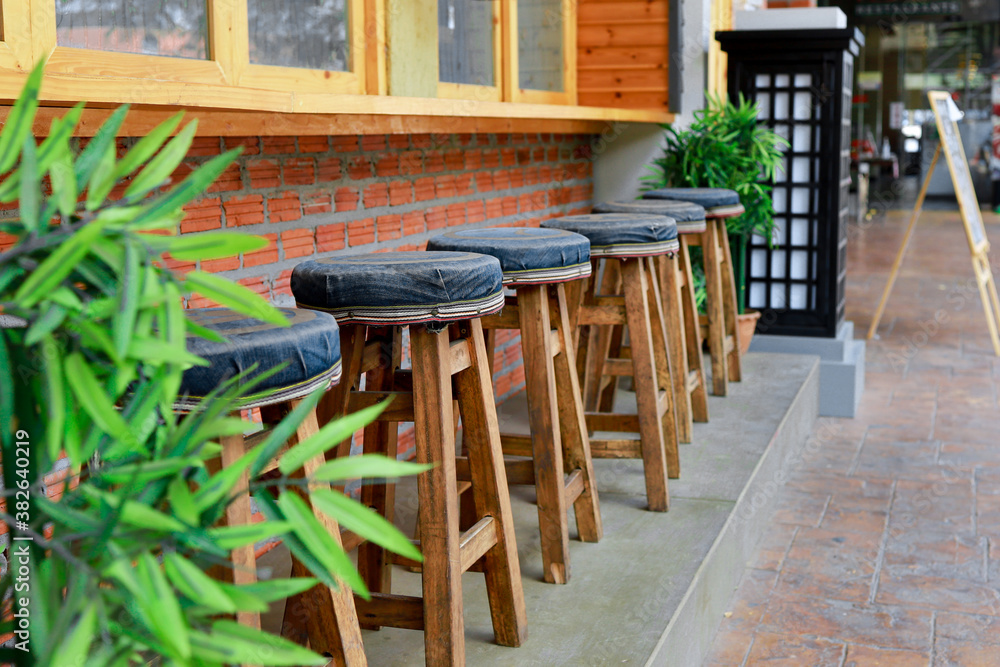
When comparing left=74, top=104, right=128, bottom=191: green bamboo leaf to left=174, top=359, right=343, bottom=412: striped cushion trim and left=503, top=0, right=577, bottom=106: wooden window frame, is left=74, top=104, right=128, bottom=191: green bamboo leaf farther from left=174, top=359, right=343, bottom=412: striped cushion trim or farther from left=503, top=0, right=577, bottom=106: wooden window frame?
left=503, top=0, right=577, bottom=106: wooden window frame

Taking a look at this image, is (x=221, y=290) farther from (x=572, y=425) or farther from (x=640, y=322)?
(x=640, y=322)

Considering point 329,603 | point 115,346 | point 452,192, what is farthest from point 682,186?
point 115,346

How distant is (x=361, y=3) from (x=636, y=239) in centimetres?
86

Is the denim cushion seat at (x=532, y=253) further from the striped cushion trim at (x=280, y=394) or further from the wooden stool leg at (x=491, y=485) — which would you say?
the striped cushion trim at (x=280, y=394)

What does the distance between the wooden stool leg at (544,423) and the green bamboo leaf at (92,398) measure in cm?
135

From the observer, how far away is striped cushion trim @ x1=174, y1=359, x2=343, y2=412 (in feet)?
3.56

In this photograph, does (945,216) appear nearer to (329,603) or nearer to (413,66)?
(413,66)

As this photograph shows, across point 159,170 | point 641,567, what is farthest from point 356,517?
point 641,567

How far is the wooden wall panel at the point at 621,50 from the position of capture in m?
3.99

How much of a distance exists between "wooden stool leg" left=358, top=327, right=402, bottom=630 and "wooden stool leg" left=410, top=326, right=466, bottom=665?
10.7 inches

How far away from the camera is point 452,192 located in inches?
125

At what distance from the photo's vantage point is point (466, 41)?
292 centimetres

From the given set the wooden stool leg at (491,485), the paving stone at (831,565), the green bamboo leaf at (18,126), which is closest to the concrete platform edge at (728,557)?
→ the paving stone at (831,565)

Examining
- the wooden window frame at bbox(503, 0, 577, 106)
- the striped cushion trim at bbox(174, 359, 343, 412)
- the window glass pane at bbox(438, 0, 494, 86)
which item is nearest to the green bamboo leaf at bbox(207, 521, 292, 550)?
the striped cushion trim at bbox(174, 359, 343, 412)
